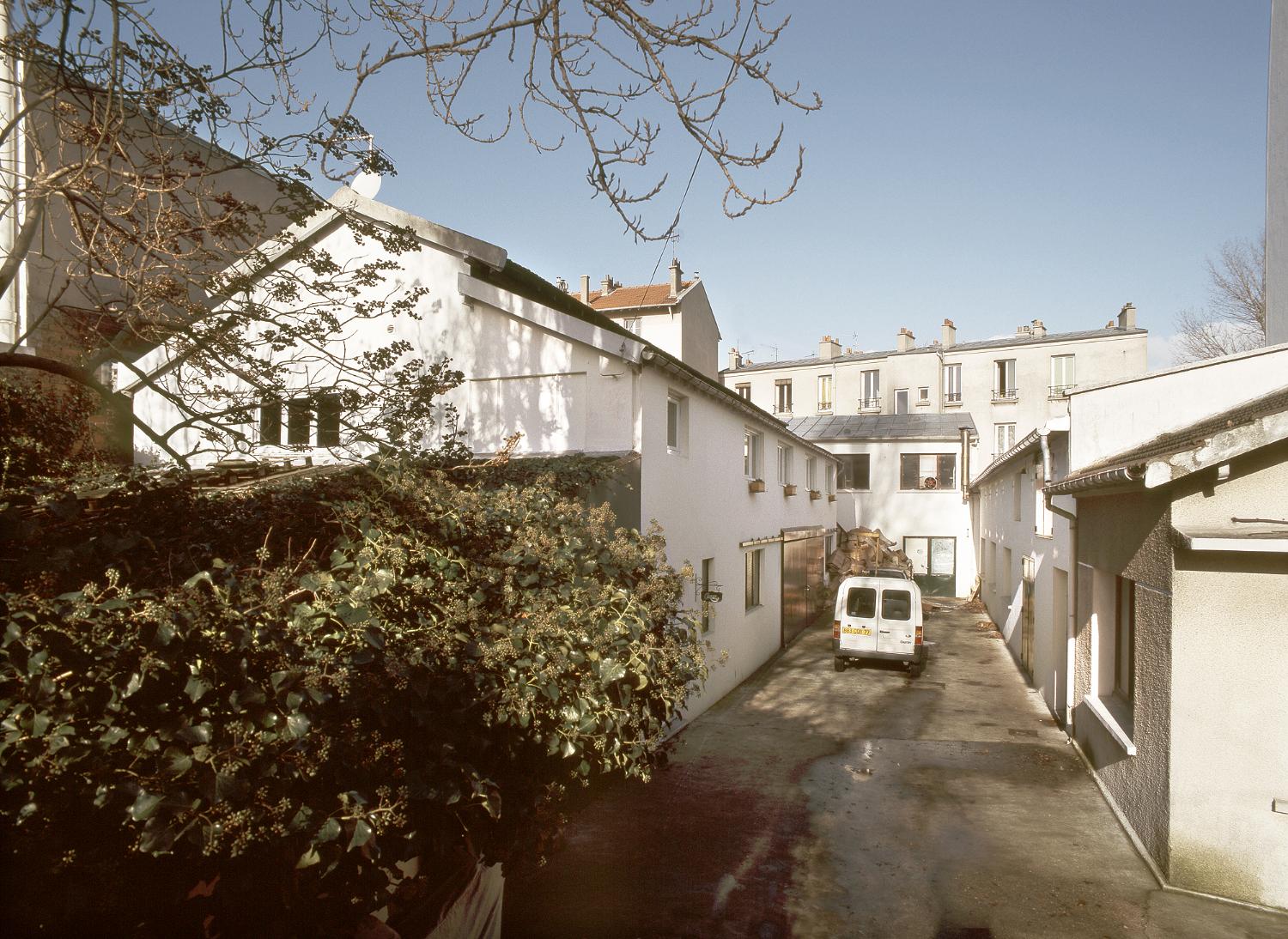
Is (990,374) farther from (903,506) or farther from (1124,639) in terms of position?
(1124,639)

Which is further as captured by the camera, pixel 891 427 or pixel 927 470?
pixel 891 427

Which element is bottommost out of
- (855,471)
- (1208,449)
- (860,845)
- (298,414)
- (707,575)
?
(860,845)

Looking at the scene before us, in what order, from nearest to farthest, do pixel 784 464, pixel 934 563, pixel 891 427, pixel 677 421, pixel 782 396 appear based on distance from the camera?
pixel 677 421 < pixel 784 464 < pixel 934 563 < pixel 891 427 < pixel 782 396

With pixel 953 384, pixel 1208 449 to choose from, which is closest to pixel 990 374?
pixel 953 384

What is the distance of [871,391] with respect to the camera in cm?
4159

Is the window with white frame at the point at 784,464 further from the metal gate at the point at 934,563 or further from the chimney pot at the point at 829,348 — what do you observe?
the chimney pot at the point at 829,348

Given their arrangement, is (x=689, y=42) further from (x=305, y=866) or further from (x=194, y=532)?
(x=305, y=866)

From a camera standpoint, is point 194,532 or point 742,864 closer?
point 194,532

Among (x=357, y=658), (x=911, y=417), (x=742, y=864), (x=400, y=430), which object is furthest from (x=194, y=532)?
(x=911, y=417)

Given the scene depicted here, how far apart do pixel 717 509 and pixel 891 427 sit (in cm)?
2155

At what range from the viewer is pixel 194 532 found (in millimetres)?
4574

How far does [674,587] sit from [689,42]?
11.8 ft

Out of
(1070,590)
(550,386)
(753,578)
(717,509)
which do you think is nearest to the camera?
(550,386)

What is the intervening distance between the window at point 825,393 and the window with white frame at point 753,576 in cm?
2625
